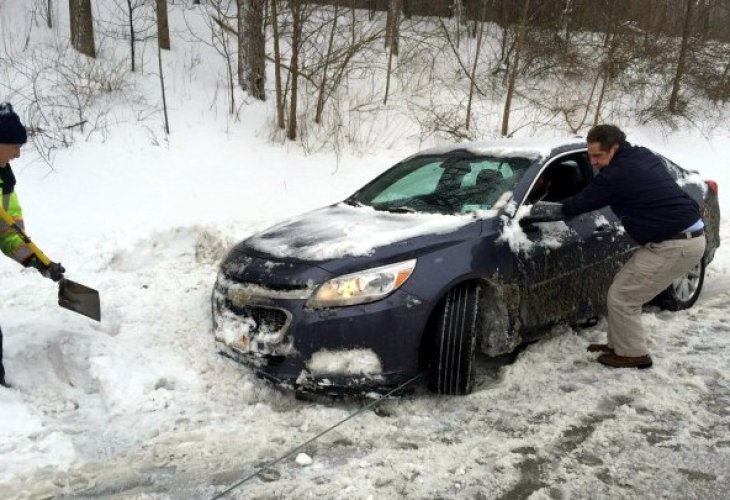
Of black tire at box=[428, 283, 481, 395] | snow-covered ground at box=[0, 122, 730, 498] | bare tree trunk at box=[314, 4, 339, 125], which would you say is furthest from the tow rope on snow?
bare tree trunk at box=[314, 4, 339, 125]

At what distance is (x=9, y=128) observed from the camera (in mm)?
3416

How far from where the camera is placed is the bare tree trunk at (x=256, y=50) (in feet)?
33.5

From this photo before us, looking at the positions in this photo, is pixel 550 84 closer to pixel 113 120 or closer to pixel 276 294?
pixel 113 120

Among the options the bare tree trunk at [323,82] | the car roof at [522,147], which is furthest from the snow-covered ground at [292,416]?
the bare tree trunk at [323,82]

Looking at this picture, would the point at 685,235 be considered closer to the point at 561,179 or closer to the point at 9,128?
the point at 561,179

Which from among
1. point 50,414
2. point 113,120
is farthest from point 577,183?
point 113,120

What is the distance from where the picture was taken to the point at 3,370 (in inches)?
142

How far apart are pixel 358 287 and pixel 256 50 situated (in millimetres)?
8635

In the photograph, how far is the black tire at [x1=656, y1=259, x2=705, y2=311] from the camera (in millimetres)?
5176

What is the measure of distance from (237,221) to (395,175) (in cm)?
281

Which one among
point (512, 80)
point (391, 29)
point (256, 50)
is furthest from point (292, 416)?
point (391, 29)

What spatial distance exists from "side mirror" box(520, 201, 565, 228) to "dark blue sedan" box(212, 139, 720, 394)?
0.02 metres

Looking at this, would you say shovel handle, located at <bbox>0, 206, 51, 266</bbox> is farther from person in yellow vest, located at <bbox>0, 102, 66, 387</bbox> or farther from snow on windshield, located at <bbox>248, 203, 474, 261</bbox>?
snow on windshield, located at <bbox>248, 203, 474, 261</bbox>

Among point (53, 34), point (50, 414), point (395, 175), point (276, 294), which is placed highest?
point (53, 34)
